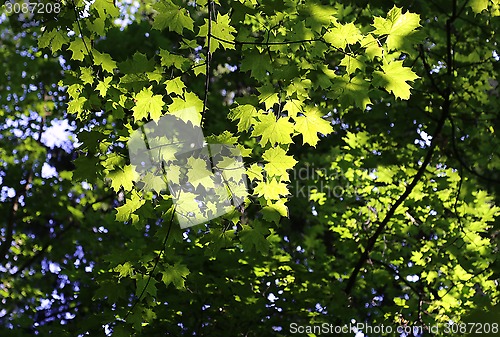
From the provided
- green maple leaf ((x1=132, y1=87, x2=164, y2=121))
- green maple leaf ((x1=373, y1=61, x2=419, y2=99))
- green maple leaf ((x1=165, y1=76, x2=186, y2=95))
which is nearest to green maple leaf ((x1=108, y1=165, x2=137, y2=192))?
green maple leaf ((x1=132, y1=87, x2=164, y2=121))

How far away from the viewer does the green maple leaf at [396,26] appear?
209 centimetres

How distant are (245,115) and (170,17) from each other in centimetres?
52

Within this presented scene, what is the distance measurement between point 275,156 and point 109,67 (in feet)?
3.37

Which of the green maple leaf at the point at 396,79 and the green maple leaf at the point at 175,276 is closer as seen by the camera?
the green maple leaf at the point at 396,79

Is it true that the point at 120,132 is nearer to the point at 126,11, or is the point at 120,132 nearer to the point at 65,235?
the point at 65,235

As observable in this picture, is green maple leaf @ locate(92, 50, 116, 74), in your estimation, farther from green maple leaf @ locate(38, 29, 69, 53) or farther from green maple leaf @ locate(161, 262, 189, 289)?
green maple leaf @ locate(161, 262, 189, 289)

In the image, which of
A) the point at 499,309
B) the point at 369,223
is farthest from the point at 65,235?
the point at 499,309

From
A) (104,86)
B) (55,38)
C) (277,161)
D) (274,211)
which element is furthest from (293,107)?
(55,38)

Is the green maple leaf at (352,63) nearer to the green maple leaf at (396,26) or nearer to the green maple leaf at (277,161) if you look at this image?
the green maple leaf at (396,26)

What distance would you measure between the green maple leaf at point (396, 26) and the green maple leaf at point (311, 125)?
0.39 m

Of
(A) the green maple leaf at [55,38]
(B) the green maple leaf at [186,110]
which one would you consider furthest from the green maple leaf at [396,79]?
(A) the green maple leaf at [55,38]

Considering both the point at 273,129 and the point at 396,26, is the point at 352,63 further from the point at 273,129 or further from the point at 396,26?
the point at 273,129

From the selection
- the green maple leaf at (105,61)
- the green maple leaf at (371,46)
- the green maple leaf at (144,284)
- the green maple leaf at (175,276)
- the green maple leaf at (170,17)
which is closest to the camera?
the green maple leaf at (371,46)

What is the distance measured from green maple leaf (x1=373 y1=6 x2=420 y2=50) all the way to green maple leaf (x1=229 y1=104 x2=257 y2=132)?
0.60 metres
